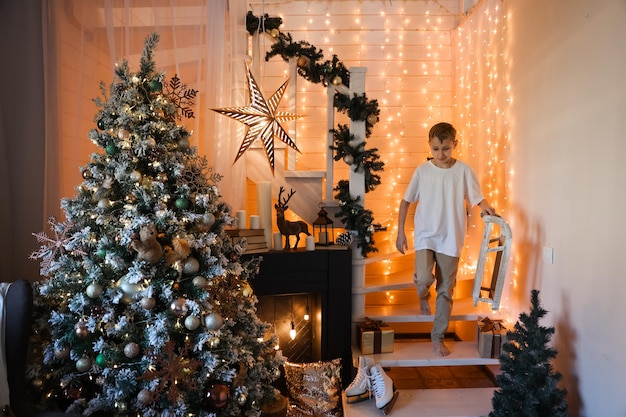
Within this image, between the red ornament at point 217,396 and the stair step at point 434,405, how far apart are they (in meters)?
0.91

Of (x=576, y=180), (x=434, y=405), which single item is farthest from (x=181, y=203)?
(x=576, y=180)

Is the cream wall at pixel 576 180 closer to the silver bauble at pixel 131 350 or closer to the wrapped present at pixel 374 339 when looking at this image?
the wrapped present at pixel 374 339

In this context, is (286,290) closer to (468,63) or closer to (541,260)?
(541,260)

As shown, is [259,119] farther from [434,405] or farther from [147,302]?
[434,405]

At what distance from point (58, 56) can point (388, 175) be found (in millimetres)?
2633

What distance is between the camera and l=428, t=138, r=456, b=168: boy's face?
281 cm

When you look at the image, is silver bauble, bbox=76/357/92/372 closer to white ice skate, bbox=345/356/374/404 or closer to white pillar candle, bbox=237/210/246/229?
white pillar candle, bbox=237/210/246/229

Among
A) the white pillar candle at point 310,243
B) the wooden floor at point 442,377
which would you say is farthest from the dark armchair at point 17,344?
the wooden floor at point 442,377

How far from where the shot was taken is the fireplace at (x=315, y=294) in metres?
2.67

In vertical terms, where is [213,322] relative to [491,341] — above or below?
above

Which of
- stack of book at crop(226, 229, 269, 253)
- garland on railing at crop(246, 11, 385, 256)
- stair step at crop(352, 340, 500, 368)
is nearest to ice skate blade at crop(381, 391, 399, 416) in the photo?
stair step at crop(352, 340, 500, 368)

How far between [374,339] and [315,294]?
485 millimetres

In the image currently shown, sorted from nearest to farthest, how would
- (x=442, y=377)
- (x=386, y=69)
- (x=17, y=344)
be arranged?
1. (x=17, y=344)
2. (x=442, y=377)
3. (x=386, y=69)

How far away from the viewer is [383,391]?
8.03 feet
